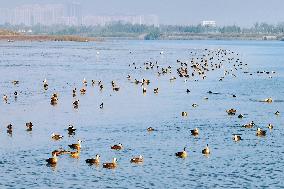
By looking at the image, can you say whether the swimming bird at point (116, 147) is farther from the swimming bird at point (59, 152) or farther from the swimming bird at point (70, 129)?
the swimming bird at point (70, 129)

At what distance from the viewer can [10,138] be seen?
50.1m

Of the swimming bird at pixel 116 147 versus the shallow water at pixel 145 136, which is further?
the swimming bird at pixel 116 147

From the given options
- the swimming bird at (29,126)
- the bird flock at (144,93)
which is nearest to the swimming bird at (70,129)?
the bird flock at (144,93)

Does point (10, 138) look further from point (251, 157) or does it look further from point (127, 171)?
point (251, 157)

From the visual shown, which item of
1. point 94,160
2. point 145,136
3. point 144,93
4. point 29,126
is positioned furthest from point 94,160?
point 144,93

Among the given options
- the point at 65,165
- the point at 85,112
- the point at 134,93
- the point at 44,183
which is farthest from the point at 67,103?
the point at 44,183

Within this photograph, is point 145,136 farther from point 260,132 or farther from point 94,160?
point 94,160

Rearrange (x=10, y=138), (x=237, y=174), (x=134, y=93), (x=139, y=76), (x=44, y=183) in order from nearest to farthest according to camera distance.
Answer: (x=44, y=183), (x=237, y=174), (x=10, y=138), (x=134, y=93), (x=139, y=76)

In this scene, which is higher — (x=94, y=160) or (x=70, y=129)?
(x=70, y=129)

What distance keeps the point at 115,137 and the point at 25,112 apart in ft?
45.4

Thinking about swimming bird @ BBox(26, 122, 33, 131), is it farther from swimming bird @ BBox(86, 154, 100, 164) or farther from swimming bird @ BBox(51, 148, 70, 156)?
swimming bird @ BBox(86, 154, 100, 164)

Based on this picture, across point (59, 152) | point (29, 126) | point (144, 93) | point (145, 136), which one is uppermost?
point (29, 126)

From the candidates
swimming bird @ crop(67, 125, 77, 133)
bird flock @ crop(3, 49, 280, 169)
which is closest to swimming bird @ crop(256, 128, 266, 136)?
bird flock @ crop(3, 49, 280, 169)

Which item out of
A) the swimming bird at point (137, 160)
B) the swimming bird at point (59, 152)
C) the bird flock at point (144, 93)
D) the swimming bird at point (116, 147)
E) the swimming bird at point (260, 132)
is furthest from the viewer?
the swimming bird at point (260, 132)
